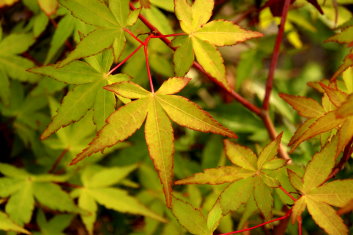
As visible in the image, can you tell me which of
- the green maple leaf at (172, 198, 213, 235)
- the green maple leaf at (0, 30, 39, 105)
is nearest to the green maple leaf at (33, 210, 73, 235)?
the green maple leaf at (0, 30, 39, 105)

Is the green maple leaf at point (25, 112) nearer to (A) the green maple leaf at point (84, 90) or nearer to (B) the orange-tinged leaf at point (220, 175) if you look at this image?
(A) the green maple leaf at point (84, 90)

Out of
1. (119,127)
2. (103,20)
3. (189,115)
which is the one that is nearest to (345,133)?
(189,115)

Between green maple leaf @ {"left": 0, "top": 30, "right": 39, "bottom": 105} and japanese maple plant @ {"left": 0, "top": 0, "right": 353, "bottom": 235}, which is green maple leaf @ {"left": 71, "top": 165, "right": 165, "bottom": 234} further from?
green maple leaf @ {"left": 0, "top": 30, "right": 39, "bottom": 105}

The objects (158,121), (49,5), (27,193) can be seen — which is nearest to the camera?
(158,121)

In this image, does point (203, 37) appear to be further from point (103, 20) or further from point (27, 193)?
point (27, 193)

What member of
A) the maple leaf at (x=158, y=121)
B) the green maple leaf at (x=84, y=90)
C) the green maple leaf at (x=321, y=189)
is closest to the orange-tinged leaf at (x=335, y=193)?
the green maple leaf at (x=321, y=189)

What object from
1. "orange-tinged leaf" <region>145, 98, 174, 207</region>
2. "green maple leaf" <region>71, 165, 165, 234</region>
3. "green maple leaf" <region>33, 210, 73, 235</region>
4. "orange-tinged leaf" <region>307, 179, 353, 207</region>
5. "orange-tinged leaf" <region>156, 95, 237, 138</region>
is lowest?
"green maple leaf" <region>33, 210, 73, 235</region>
